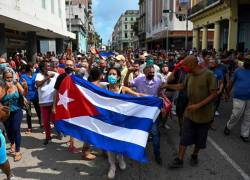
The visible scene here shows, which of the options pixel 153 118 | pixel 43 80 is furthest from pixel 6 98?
pixel 153 118

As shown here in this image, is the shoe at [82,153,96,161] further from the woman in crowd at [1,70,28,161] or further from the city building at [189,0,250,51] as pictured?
the city building at [189,0,250,51]

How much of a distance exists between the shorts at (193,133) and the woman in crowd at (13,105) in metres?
2.90

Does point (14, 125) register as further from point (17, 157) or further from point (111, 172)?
point (111, 172)

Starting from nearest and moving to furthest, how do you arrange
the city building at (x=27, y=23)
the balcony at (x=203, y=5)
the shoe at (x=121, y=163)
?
the shoe at (x=121, y=163)
the city building at (x=27, y=23)
the balcony at (x=203, y=5)

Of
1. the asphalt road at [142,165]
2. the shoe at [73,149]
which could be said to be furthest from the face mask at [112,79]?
the shoe at [73,149]

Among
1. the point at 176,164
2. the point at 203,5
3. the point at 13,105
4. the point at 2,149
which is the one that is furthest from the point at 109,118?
the point at 203,5

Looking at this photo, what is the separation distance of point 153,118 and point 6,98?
2.60 metres

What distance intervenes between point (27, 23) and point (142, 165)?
14.0 metres

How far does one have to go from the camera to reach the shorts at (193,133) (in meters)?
5.47

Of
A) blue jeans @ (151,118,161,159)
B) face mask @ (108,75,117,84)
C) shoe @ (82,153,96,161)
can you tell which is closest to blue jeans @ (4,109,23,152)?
shoe @ (82,153,96,161)

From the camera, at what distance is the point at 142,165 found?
5680mm

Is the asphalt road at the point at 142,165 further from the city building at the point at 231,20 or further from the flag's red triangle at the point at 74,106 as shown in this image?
the city building at the point at 231,20

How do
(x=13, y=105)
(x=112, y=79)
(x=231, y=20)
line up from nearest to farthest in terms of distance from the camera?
(x=112, y=79) < (x=13, y=105) < (x=231, y=20)

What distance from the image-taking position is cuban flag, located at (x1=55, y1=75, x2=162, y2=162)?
4996 millimetres
